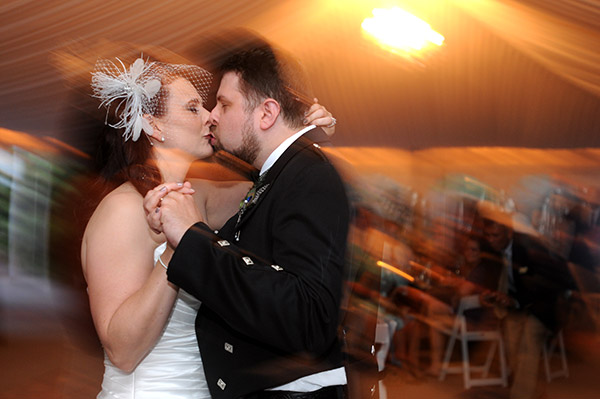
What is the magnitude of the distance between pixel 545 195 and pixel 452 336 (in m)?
3.58

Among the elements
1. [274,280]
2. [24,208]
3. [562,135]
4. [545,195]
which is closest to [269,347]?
[274,280]

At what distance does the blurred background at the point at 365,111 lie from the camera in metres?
2.72

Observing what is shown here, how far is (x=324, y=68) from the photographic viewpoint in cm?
461

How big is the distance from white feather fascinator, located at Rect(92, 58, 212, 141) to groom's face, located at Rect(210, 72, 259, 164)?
28 centimetres

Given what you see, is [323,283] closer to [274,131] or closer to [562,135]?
[274,131]

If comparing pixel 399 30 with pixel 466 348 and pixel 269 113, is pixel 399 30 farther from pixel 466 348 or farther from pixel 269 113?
pixel 269 113

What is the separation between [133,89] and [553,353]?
410cm

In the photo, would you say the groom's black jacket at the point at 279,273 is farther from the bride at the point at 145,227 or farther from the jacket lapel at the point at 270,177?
the bride at the point at 145,227

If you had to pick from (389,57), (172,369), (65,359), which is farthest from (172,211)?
(389,57)

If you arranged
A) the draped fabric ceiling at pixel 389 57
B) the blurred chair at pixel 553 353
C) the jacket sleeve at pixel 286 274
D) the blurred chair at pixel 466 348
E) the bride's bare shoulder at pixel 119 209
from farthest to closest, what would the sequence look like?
the blurred chair at pixel 553 353 < the blurred chair at pixel 466 348 < the draped fabric ceiling at pixel 389 57 < the bride's bare shoulder at pixel 119 209 < the jacket sleeve at pixel 286 274

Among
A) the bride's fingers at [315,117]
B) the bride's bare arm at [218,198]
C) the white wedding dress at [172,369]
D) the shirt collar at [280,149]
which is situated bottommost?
the white wedding dress at [172,369]

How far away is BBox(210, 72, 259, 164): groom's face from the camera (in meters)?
1.24

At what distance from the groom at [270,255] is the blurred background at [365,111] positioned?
24 cm

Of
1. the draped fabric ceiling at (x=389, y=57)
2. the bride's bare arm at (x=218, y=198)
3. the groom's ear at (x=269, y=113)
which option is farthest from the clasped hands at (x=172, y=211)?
the bride's bare arm at (x=218, y=198)
